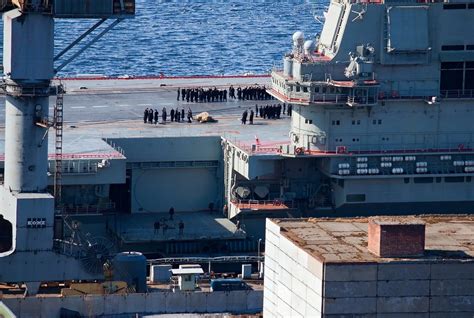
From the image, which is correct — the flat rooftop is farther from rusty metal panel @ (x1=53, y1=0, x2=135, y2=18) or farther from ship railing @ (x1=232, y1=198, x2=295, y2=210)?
ship railing @ (x1=232, y1=198, x2=295, y2=210)

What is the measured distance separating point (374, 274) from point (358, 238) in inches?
164

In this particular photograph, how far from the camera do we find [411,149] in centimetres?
9506

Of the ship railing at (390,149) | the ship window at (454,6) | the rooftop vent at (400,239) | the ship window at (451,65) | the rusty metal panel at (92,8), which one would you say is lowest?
the rooftop vent at (400,239)

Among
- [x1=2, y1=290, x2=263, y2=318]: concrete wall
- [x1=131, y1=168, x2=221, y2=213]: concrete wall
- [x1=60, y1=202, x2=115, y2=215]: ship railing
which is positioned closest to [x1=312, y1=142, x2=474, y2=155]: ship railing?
[x1=131, y1=168, x2=221, y2=213]: concrete wall

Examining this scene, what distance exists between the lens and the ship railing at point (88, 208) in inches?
3681

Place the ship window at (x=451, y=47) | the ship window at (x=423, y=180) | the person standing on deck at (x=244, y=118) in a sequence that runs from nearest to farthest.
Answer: the ship window at (x=451, y=47) → the ship window at (x=423, y=180) → the person standing on deck at (x=244, y=118)

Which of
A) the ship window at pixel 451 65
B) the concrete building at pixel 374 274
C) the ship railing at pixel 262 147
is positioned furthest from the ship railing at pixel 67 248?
the ship window at pixel 451 65

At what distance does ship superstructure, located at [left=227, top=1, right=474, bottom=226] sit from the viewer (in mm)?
93375

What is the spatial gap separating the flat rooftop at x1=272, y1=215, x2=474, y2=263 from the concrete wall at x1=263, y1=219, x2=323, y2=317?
0.95 ft

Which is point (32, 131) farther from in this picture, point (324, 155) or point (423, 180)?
point (423, 180)

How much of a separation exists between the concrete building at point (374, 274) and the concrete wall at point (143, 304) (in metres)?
13.2

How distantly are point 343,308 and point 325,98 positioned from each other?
2869 centimetres

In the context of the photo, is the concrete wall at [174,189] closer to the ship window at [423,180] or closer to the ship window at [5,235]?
the ship window at [423,180]

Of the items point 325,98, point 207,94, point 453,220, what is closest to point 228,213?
point 325,98
